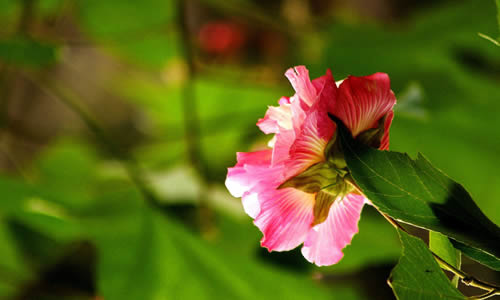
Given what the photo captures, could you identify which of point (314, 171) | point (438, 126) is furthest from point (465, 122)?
point (314, 171)

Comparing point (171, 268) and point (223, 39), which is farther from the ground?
point (223, 39)

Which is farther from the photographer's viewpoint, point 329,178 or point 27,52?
point 27,52

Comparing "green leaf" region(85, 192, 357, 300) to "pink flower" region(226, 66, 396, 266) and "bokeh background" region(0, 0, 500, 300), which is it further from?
"pink flower" region(226, 66, 396, 266)

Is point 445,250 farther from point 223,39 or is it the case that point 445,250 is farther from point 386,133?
point 223,39

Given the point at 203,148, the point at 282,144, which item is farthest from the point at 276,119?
the point at 203,148

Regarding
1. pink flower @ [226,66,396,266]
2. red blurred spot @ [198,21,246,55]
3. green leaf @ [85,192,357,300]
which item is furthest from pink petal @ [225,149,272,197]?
red blurred spot @ [198,21,246,55]

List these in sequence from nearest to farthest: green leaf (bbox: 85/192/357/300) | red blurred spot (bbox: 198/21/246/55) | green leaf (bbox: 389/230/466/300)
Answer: green leaf (bbox: 389/230/466/300), green leaf (bbox: 85/192/357/300), red blurred spot (bbox: 198/21/246/55)

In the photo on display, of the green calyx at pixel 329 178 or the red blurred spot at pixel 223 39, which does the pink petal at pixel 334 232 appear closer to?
the green calyx at pixel 329 178

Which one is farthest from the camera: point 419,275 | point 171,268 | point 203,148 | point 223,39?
point 223,39
